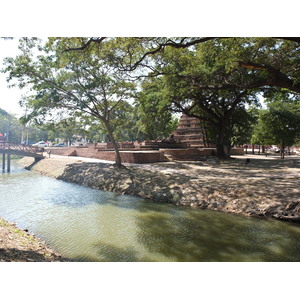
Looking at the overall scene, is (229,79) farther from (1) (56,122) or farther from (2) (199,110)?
(1) (56,122)

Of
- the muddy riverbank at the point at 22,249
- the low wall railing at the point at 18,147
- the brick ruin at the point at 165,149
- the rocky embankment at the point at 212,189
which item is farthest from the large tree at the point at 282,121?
the muddy riverbank at the point at 22,249

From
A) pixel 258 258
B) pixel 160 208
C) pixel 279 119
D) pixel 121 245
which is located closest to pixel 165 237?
pixel 121 245

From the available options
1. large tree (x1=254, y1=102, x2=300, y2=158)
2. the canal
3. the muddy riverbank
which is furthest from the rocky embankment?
large tree (x1=254, y1=102, x2=300, y2=158)

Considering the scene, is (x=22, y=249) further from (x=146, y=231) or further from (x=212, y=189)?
(x=212, y=189)

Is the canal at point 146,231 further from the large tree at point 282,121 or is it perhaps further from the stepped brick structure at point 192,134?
the large tree at point 282,121

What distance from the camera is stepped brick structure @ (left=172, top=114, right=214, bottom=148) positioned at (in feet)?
98.2

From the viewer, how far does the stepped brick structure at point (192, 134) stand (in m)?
29.9

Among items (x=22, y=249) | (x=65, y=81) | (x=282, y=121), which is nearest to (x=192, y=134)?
(x=282, y=121)

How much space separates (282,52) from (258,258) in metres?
10.5

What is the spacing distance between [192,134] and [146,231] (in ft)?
81.6

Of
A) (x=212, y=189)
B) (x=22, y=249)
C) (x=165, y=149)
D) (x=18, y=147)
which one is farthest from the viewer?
(x=18, y=147)

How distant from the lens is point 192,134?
102 ft

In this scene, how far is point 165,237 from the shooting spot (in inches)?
267

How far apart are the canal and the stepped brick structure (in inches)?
796
